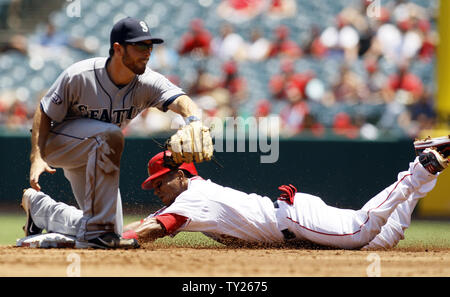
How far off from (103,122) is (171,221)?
714 mm

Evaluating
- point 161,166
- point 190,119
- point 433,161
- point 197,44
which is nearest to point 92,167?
point 161,166

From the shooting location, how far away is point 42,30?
11.6 meters

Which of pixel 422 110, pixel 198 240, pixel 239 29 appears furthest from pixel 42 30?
pixel 198 240

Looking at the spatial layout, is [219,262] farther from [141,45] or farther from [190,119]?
[141,45]

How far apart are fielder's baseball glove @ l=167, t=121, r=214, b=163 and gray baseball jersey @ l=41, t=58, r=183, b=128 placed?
38 cm

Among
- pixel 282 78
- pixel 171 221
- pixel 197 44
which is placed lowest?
pixel 171 221

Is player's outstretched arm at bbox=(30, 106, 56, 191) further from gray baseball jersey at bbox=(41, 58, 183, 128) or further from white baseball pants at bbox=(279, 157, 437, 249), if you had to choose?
white baseball pants at bbox=(279, 157, 437, 249)

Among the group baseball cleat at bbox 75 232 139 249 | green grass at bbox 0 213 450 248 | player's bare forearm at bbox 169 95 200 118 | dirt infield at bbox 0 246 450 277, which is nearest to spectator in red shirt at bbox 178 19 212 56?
green grass at bbox 0 213 450 248

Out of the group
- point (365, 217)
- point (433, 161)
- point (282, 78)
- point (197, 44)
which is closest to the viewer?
point (433, 161)

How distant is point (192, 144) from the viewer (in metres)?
3.84

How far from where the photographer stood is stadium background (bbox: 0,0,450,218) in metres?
7.74

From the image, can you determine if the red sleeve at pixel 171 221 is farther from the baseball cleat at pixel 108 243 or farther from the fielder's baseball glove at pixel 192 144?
the fielder's baseball glove at pixel 192 144

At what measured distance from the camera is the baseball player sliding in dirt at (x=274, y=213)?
3.95 metres

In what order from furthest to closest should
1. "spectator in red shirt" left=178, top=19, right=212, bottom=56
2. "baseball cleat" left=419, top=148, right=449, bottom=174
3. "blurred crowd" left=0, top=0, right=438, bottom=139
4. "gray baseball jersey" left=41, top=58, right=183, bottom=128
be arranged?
"spectator in red shirt" left=178, top=19, right=212, bottom=56
"blurred crowd" left=0, top=0, right=438, bottom=139
"gray baseball jersey" left=41, top=58, right=183, bottom=128
"baseball cleat" left=419, top=148, right=449, bottom=174
